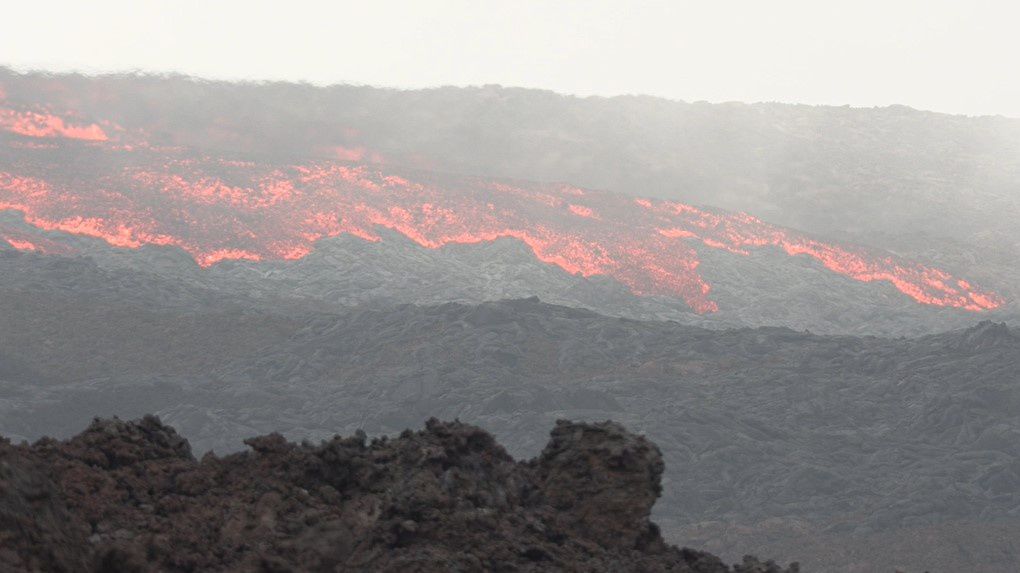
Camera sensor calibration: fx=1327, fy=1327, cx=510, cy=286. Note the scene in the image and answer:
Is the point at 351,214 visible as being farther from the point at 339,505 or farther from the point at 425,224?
the point at 339,505

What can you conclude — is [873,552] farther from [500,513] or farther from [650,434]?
[500,513]

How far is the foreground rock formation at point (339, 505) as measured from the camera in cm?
964

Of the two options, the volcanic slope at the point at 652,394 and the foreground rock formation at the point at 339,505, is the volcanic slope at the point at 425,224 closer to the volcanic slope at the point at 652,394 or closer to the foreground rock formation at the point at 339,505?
the volcanic slope at the point at 652,394

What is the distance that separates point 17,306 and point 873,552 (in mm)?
39254

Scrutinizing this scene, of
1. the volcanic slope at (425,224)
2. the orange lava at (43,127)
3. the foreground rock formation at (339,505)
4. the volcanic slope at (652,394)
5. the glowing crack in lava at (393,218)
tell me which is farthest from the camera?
the orange lava at (43,127)

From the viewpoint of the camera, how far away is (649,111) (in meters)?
137

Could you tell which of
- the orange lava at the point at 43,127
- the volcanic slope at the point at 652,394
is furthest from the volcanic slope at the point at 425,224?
the volcanic slope at the point at 652,394

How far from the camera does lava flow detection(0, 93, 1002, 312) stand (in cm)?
7712

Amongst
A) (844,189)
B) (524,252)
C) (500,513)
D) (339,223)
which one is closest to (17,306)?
(339,223)

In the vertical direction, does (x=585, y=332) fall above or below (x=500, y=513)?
below

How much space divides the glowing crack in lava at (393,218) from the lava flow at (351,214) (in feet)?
0.38

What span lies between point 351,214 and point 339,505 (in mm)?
70734

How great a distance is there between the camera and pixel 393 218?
84188mm

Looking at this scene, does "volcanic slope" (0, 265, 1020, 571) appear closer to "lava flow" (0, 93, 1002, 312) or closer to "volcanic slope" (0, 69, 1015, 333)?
"volcanic slope" (0, 69, 1015, 333)
